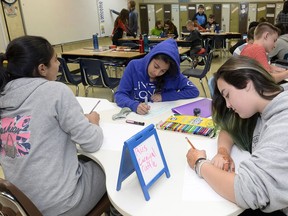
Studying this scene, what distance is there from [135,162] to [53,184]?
405 millimetres

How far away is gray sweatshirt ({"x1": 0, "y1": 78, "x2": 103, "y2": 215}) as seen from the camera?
3.58 feet

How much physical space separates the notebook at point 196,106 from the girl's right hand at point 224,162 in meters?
0.56

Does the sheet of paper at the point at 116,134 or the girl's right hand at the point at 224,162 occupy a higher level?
the girl's right hand at the point at 224,162

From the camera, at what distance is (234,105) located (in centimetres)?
103

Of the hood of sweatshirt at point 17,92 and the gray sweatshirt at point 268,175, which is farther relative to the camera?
the hood of sweatshirt at point 17,92

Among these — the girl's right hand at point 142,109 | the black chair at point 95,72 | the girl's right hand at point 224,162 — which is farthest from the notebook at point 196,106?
the black chair at point 95,72

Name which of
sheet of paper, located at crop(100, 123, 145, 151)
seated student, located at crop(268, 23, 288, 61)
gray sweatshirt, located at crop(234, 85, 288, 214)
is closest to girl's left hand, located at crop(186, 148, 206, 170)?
gray sweatshirt, located at crop(234, 85, 288, 214)

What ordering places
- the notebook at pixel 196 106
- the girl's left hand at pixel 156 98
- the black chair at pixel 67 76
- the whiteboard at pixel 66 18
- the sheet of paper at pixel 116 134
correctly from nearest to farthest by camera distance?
the sheet of paper at pixel 116 134 → the notebook at pixel 196 106 → the girl's left hand at pixel 156 98 → the black chair at pixel 67 76 → the whiteboard at pixel 66 18

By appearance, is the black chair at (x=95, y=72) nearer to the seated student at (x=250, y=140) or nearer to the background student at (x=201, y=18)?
the seated student at (x=250, y=140)

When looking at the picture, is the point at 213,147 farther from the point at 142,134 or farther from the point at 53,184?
the point at 53,184

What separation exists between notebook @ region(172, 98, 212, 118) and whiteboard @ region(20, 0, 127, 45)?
4666mm

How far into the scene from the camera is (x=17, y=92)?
1133 millimetres

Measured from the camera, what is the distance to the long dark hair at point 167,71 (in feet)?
6.25

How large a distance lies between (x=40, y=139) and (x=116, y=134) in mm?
451
